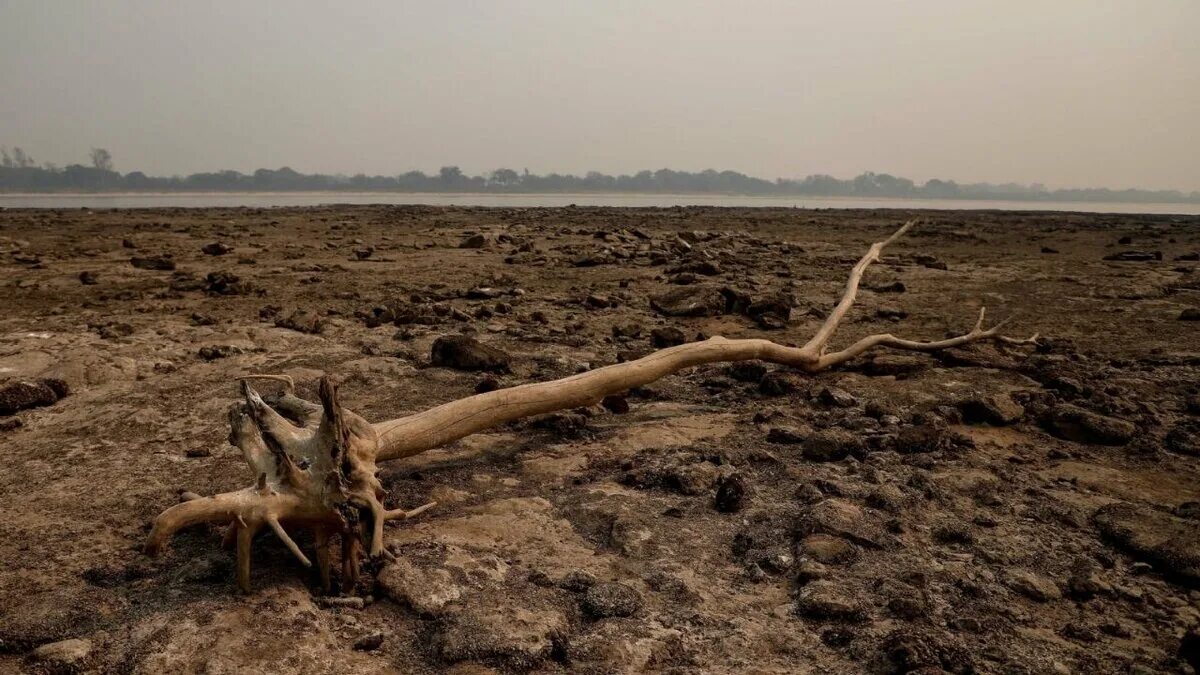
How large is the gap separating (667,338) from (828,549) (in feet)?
10.7

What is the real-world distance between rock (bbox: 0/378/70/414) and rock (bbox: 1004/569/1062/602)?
5130mm

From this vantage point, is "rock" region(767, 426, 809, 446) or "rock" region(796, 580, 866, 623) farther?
"rock" region(767, 426, 809, 446)

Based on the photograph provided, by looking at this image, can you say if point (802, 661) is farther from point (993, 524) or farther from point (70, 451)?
point (70, 451)

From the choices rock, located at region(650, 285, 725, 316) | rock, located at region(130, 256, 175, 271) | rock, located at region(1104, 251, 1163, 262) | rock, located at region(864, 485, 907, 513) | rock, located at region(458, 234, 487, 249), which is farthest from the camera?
rock, located at region(458, 234, 487, 249)

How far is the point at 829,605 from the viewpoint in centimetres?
244

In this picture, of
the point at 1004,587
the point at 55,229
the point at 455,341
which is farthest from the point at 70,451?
the point at 55,229

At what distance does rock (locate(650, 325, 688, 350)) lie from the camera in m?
5.94

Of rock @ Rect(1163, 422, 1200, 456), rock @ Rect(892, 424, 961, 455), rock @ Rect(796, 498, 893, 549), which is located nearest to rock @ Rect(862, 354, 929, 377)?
rock @ Rect(892, 424, 961, 455)

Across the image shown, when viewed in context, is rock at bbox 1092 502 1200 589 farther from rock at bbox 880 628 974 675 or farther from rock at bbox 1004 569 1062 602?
rock at bbox 880 628 974 675

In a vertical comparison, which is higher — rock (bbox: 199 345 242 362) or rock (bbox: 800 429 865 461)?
rock (bbox: 199 345 242 362)

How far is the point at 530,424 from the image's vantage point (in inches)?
167

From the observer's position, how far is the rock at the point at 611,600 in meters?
2.46

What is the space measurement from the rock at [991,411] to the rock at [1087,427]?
0.17 m

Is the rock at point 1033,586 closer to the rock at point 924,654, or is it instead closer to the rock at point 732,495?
the rock at point 924,654
